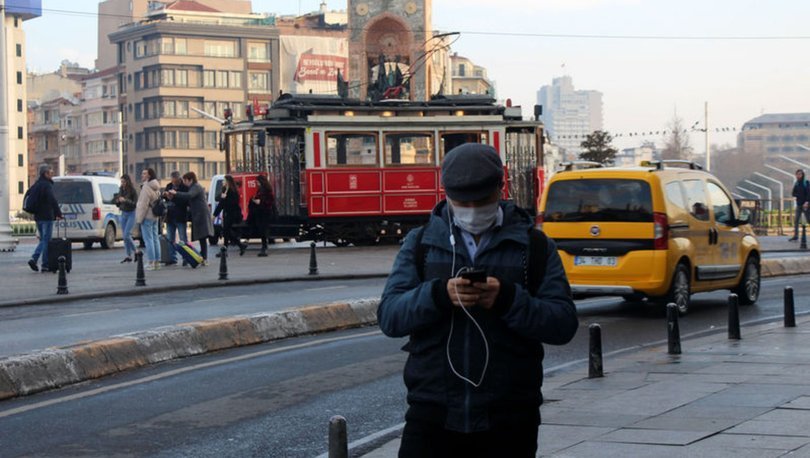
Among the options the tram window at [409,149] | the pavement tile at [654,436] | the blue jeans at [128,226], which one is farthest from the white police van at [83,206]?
the pavement tile at [654,436]

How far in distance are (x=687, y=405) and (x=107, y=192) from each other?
27685mm

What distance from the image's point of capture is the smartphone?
417cm

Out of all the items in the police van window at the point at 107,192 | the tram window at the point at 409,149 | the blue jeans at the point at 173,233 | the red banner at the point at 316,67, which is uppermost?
the red banner at the point at 316,67

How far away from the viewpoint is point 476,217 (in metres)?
4.36

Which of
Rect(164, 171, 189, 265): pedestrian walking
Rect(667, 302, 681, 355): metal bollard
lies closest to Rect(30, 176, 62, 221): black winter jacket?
Rect(164, 171, 189, 265): pedestrian walking

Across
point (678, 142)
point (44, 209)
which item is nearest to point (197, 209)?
point (44, 209)

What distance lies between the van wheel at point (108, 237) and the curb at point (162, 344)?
2002cm

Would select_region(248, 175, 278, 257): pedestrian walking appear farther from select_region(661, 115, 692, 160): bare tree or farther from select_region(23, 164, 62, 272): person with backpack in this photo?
select_region(661, 115, 692, 160): bare tree

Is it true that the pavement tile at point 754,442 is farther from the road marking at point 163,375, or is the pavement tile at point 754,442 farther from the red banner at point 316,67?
the red banner at point 316,67

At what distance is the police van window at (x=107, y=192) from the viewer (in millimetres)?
34594

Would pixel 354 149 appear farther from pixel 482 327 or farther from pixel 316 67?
Result: pixel 316 67

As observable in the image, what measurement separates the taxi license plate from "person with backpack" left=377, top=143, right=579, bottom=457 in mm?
11420

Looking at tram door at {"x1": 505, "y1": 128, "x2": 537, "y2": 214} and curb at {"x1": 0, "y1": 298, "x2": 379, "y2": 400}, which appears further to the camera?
tram door at {"x1": 505, "y1": 128, "x2": 537, "y2": 214}

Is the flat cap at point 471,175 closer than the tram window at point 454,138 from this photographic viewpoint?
Yes
